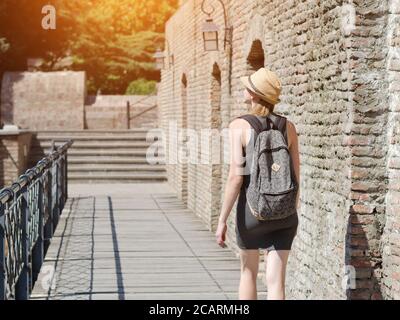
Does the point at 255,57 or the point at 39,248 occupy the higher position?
the point at 255,57

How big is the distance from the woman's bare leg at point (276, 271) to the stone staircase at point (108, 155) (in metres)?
17.2

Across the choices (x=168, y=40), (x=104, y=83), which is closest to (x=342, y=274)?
(x=168, y=40)

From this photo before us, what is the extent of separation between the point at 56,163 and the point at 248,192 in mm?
8639

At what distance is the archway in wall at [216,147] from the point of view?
13.2 meters

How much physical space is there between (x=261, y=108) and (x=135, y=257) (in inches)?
216

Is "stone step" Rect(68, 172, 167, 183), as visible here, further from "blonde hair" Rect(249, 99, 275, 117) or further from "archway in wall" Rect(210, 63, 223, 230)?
"blonde hair" Rect(249, 99, 275, 117)

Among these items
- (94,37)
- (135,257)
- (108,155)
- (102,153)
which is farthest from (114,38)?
(135,257)

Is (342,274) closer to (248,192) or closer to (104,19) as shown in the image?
(248,192)

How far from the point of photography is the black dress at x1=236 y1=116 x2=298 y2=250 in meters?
5.57

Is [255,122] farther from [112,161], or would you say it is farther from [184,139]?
[112,161]

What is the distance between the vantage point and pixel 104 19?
4234 centimetres

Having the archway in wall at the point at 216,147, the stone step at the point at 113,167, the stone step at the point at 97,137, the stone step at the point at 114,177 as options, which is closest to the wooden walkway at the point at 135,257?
the archway in wall at the point at 216,147

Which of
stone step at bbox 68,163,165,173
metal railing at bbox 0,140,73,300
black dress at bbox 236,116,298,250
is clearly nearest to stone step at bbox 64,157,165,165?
stone step at bbox 68,163,165,173

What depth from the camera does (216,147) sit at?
43.9ft
